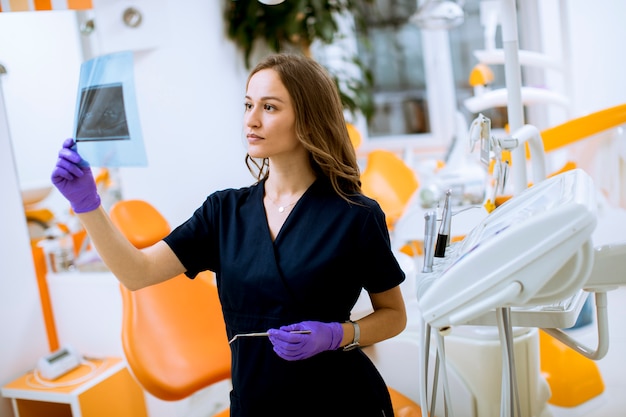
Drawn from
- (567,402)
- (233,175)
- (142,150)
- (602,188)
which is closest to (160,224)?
(142,150)

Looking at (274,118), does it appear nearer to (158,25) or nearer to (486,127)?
(486,127)

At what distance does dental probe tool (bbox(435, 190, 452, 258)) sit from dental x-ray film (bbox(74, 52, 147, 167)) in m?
0.64

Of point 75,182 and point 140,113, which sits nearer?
point 75,182

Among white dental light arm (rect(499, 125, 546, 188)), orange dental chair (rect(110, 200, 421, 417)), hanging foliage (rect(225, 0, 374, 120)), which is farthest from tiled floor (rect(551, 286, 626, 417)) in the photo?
hanging foliage (rect(225, 0, 374, 120))

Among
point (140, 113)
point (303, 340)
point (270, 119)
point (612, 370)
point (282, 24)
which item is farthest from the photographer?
point (282, 24)

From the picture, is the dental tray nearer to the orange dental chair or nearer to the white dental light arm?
the white dental light arm

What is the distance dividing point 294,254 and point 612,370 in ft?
6.61

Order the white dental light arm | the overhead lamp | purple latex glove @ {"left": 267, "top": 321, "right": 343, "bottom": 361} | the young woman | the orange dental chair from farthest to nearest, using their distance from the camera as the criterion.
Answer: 1. the overhead lamp
2. the orange dental chair
3. the white dental light arm
4. the young woman
5. purple latex glove @ {"left": 267, "top": 321, "right": 343, "bottom": 361}

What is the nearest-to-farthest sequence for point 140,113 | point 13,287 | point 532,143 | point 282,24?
point 532,143, point 13,287, point 140,113, point 282,24

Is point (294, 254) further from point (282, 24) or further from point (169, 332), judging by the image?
point (282, 24)

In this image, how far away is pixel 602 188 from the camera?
285 centimetres

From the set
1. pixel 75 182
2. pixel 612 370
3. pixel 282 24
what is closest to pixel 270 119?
pixel 75 182

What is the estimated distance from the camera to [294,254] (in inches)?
53.8

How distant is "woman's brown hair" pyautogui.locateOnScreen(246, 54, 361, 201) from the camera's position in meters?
1.38
